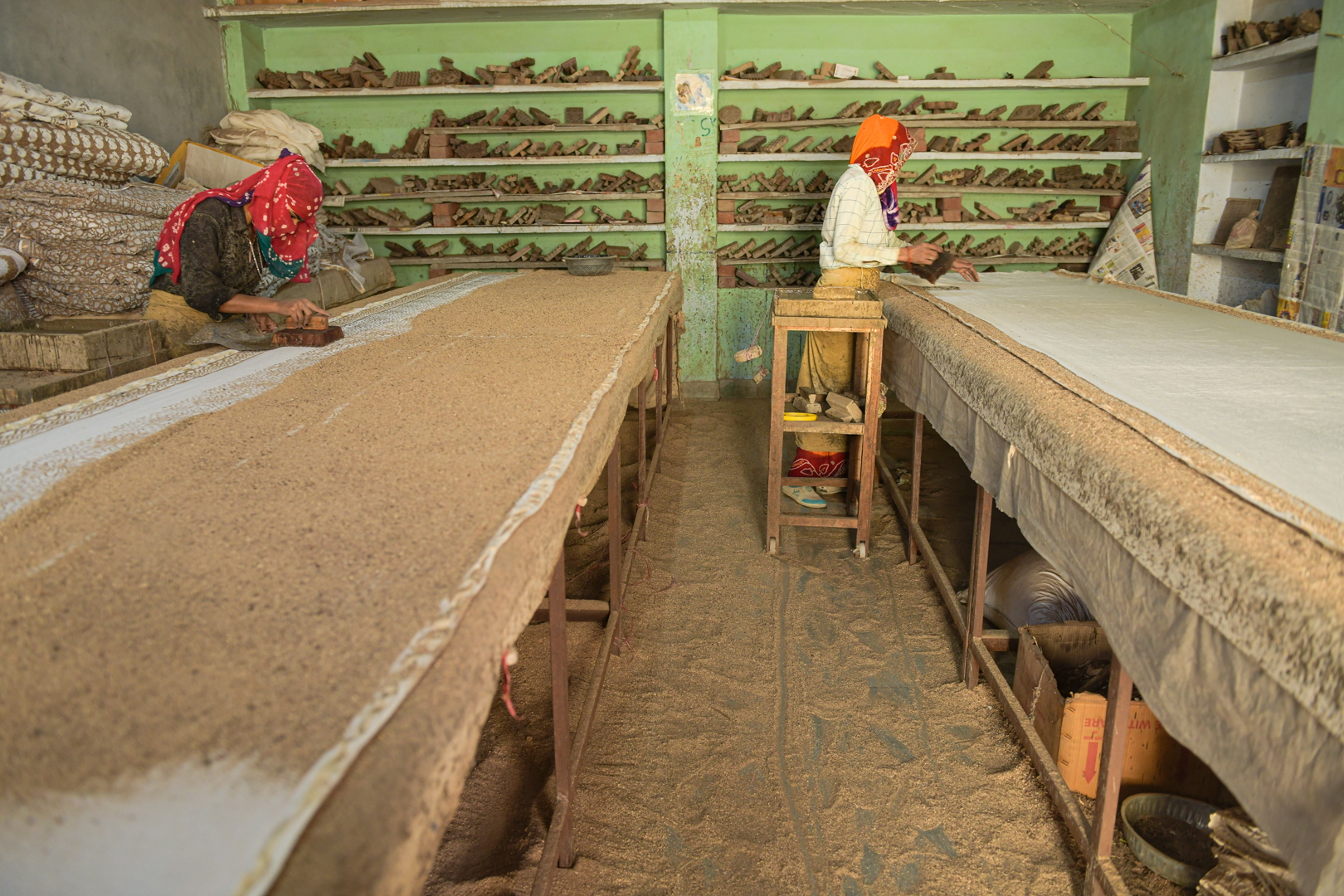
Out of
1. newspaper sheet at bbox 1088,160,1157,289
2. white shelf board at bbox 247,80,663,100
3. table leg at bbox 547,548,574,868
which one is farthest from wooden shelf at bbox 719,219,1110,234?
table leg at bbox 547,548,574,868

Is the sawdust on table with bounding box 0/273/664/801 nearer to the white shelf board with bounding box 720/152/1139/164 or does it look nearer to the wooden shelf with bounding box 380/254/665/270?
the wooden shelf with bounding box 380/254/665/270

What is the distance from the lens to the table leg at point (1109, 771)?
1626 millimetres

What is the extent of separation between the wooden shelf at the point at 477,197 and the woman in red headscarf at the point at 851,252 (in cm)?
247

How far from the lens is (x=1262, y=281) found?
4.79m

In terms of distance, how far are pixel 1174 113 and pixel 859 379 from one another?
10.8 ft

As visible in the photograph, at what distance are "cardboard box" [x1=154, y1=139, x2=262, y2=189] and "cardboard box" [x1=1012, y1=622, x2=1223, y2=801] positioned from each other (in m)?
4.84

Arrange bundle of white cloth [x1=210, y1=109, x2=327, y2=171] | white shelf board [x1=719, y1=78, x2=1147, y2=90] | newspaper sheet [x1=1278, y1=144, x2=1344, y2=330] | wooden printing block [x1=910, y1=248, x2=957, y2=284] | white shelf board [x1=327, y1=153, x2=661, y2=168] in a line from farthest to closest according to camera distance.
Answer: white shelf board [x1=327, y1=153, x2=661, y2=168], white shelf board [x1=719, y1=78, x2=1147, y2=90], bundle of white cloth [x1=210, y1=109, x2=327, y2=171], newspaper sheet [x1=1278, y1=144, x2=1344, y2=330], wooden printing block [x1=910, y1=248, x2=957, y2=284]

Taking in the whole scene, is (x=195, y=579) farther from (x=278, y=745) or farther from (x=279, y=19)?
(x=279, y=19)

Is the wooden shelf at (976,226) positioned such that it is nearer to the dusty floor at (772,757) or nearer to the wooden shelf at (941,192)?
the wooden shelf at (941,192)

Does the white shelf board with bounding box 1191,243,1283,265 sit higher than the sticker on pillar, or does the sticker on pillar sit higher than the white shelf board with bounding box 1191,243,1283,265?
the sticker on pillar

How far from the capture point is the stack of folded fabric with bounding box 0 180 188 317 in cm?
348

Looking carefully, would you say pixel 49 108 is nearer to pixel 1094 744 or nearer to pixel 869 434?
pixel 869 434

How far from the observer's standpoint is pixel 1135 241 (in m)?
5.64

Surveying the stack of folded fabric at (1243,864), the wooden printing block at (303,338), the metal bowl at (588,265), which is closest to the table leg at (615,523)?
the wooden printing block at (303,338)
